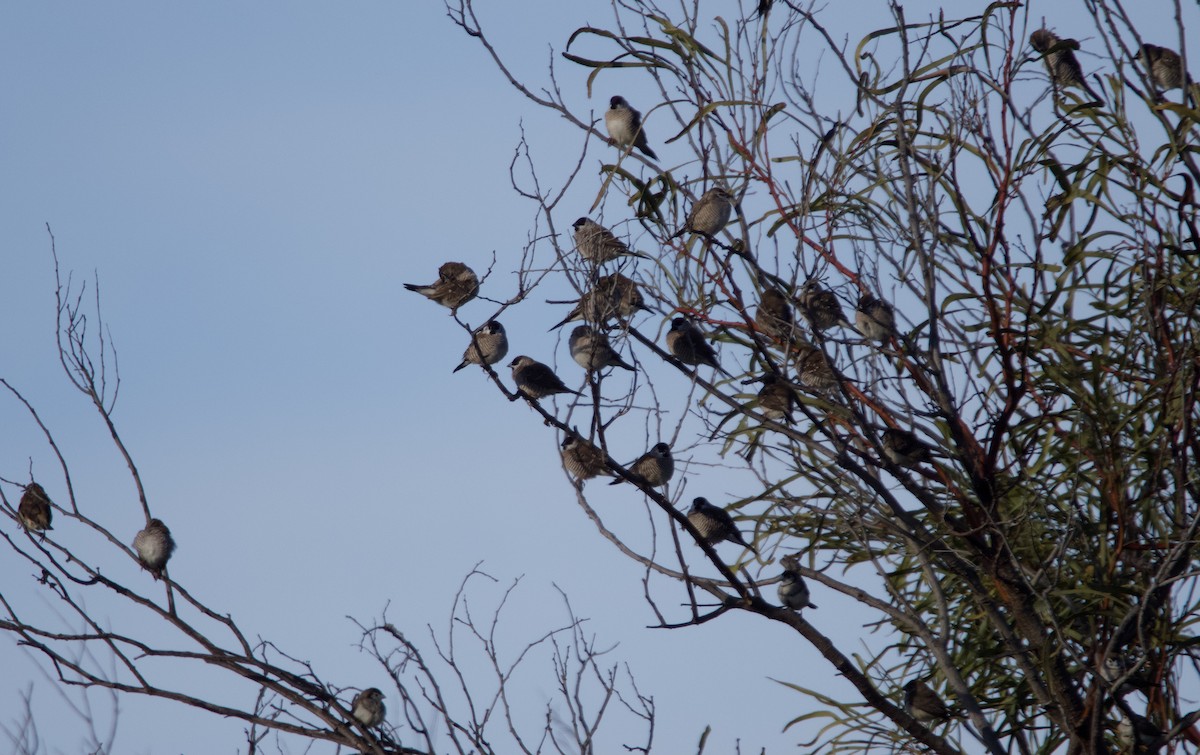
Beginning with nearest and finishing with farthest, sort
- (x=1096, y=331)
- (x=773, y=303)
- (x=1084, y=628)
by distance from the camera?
(x=1084, y=628)
(x=1096, y=331)
(x=773, y=303)

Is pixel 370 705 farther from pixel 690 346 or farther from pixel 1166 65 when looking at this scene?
pixel 1166 65

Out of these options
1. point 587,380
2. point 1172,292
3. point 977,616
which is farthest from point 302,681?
point 1172,292

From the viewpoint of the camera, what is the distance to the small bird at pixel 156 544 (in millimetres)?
5309

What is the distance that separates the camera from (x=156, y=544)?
5371 millimetres

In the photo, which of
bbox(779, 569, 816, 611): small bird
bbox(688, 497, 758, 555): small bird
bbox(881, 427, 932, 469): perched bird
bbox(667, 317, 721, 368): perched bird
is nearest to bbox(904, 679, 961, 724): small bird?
bbox(779, 569, 816, 611): small bird

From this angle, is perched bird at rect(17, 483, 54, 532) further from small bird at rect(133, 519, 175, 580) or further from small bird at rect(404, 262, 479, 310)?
small bird at rect(404, 262, 479, 310)

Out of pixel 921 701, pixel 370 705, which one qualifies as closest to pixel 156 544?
pixel 370 705

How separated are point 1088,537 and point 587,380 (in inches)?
47.5

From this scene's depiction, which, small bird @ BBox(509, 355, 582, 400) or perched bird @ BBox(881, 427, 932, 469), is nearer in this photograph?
perched bird @ BBox(881, 427, 932, 469)

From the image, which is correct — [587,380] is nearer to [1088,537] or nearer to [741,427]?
→ [741,427]

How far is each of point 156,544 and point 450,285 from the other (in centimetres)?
215

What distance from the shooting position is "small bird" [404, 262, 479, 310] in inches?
158

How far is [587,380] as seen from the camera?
111 inches

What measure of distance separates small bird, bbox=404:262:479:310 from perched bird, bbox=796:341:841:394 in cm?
115
